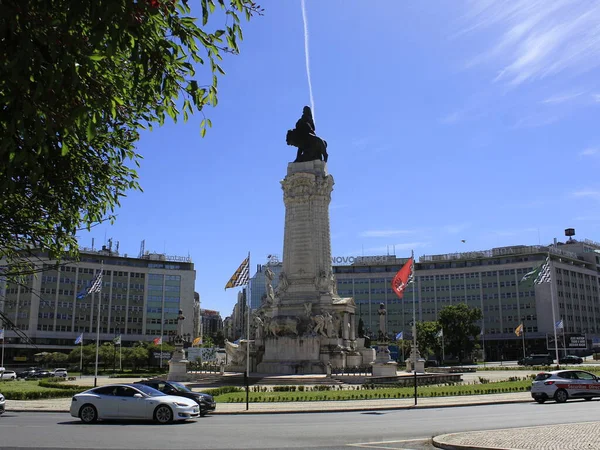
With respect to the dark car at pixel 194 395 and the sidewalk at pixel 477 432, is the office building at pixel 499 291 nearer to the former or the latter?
the sidewalk at pixel 477 432

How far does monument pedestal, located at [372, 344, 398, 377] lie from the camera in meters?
44.3

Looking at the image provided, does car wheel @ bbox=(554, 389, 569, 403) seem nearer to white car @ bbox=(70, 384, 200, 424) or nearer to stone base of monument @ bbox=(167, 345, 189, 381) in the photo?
white car @ bbox=(70, 384, 200, 424)

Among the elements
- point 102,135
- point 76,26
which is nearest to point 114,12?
point 76,26

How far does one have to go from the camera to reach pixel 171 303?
12231 cm

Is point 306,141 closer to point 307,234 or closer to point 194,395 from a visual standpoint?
point 307,234

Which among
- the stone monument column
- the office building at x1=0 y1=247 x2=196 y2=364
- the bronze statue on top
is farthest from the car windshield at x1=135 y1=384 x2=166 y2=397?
the office building at x1=0 y1=247 x2=196 y2=364

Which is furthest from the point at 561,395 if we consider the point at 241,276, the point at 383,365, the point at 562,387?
the point at 241,276

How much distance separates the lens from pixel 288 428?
1927cm

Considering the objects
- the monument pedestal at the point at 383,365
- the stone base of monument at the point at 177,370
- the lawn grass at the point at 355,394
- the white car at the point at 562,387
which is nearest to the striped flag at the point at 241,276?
the lawn grass at the point at 355,394

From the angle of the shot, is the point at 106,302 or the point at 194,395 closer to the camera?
the point at 194,395

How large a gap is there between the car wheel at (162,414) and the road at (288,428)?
0.43 m

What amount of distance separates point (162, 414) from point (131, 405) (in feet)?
4.08

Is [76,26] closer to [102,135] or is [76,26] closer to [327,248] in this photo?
[102,135]

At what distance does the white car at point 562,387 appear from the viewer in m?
27.8
